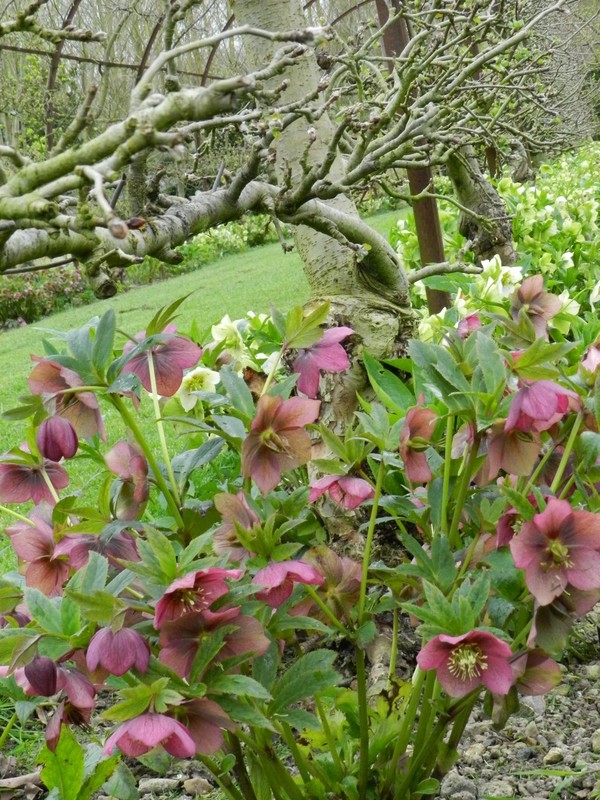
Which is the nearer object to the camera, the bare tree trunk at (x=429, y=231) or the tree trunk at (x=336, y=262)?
the tree trunk at (x=336, y=262)

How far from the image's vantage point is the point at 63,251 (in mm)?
941

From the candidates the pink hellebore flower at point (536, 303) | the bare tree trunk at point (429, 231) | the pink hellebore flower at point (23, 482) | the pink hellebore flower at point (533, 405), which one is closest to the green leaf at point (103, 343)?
the pink hellebore flower at point (23, 482)

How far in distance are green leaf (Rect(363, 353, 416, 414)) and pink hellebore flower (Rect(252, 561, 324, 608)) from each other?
90 cm

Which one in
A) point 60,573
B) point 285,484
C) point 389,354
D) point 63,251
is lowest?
point 285,484

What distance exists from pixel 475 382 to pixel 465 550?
0.24 meters

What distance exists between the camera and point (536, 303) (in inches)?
46.4

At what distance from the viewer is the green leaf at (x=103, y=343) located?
3.06 ft

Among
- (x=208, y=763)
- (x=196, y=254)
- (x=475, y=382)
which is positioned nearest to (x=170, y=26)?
(x=475, y=382)

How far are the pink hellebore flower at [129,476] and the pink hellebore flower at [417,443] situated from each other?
0.30 meters

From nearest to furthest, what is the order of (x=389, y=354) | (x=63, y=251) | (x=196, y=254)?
(x=63, y=251)
(x=389, y=354)
(x=196, y=254)

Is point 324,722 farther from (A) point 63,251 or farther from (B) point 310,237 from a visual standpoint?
(B) point 310,237

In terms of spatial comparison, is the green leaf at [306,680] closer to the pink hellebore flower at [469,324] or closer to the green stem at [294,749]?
the green stem at [294,749]

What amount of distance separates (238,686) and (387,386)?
1092mm

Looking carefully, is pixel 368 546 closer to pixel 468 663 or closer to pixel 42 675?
pixel 468 663
